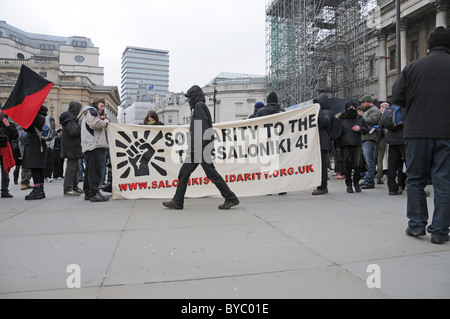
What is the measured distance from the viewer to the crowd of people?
3684mm

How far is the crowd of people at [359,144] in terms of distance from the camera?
3684 mm

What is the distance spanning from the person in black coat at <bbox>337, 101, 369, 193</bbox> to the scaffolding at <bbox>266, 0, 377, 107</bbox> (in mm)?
24479

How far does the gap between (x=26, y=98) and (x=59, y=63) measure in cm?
10197

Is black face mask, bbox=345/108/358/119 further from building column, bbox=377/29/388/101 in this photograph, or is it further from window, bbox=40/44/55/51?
window, bbox=40/44/55/51

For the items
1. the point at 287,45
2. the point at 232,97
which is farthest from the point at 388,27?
the point at 232,97

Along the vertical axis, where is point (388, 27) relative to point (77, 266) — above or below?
above

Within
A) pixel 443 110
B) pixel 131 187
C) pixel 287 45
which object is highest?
pixel 287 45

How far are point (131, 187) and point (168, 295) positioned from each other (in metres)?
4.79

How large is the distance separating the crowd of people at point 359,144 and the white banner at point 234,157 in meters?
0.36

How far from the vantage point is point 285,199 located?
670 centimetres

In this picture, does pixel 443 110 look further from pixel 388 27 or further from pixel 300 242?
pixel 388 27
